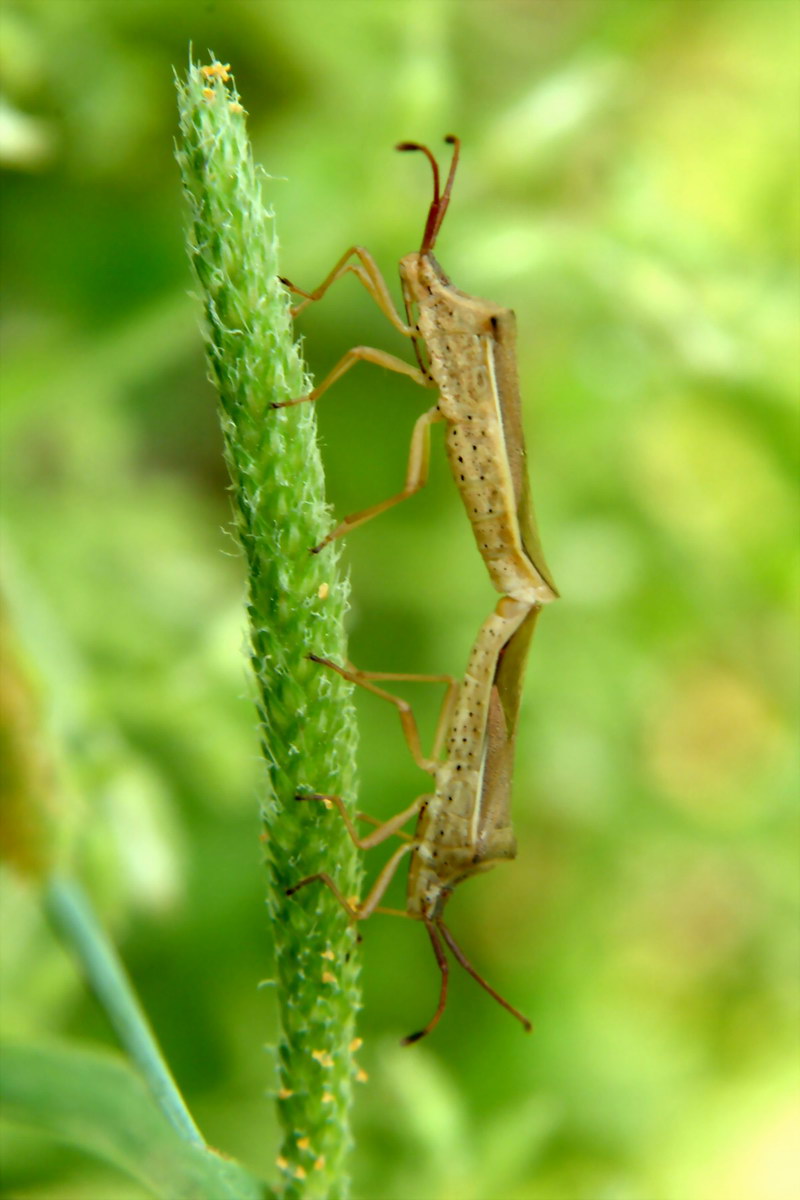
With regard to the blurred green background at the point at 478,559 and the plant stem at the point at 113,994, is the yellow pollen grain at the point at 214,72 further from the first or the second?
the plant stem at the point at 113,994

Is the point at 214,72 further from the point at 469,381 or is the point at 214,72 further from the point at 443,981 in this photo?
the point at 443,981

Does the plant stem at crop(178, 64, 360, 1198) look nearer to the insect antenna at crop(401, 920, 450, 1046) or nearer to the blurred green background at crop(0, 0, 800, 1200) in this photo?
the insect antenna at crop(401, 920, 450, 1046)

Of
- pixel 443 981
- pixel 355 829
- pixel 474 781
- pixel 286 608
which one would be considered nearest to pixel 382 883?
pixel 443 981

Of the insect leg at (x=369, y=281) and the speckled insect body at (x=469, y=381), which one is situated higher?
the insect leg at (x=369, y=281)

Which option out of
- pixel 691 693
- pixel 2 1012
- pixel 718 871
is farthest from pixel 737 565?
pixel 2 1012

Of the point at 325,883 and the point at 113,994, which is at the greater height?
Answer: the point at 325,883

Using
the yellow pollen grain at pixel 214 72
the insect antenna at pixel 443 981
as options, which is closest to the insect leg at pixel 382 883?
the insect antenna at pixel 443 981

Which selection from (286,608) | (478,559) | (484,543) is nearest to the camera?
(286,608)
